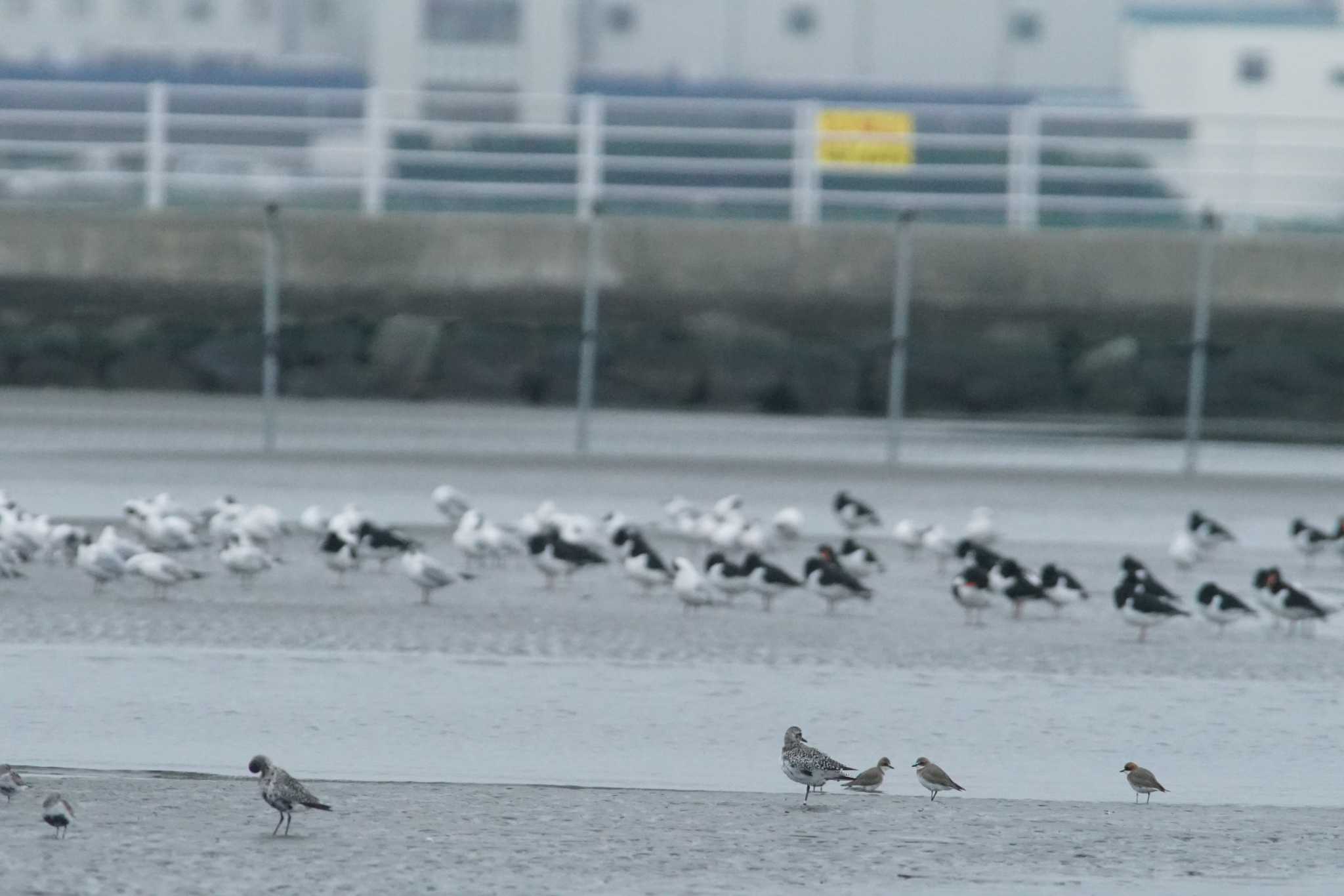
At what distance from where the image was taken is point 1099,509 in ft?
67.9

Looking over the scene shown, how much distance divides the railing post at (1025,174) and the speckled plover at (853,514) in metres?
8.28

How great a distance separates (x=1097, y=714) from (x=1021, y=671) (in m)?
1.40

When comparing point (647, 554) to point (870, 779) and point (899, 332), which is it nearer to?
point (870, 779)

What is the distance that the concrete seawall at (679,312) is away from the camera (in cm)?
2491

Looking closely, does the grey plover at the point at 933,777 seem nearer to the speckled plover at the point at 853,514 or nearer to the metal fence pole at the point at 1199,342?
the speckled plover at the point at 853,514

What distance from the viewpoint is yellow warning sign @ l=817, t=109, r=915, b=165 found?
25.5 meters

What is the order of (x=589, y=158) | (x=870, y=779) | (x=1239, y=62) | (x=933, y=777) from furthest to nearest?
1. (x=1239, y=62)
2. (x=589, y=158)
3. (x=870, y=779)
4. (x=933, y=777)

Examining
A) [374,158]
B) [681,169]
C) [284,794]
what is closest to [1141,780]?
[284,794]

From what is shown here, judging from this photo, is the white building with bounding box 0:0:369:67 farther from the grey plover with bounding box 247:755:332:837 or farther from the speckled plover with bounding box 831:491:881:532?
the grey plover with bounding box 247:755:332:837

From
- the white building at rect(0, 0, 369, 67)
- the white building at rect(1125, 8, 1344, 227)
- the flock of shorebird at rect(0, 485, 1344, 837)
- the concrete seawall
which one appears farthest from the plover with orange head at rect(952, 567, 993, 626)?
the white building at rect(0, 0, 369, 67)

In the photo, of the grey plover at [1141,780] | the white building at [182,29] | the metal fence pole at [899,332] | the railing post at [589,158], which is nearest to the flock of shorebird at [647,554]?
the metal fence pole at [899,332]

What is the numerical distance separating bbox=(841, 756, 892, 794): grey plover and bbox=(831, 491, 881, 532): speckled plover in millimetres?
8800

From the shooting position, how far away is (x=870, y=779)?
897 centimetres

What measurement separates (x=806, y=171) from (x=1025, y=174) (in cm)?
246
